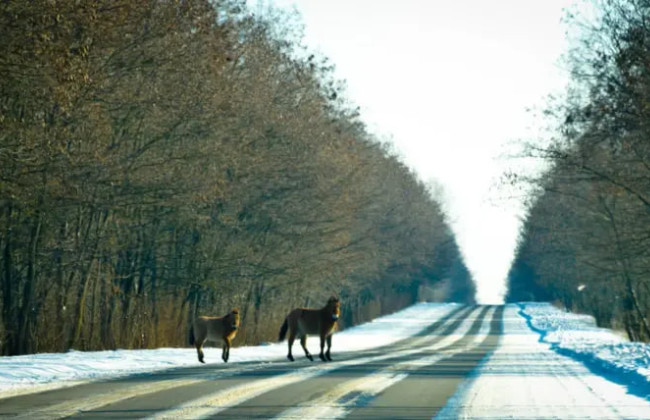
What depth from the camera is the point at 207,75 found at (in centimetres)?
2575

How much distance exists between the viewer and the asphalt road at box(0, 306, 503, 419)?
444 inches

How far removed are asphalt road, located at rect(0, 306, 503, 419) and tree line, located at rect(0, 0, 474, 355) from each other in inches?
174

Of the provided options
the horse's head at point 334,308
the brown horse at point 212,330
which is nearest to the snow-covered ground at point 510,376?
the brown horse at point 212,330

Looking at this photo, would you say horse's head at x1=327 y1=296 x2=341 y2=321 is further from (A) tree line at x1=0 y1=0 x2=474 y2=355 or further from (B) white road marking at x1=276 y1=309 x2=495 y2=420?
(A) tree line at x1=0 y1=0 x2=474 y2=355

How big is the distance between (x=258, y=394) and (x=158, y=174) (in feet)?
32.2

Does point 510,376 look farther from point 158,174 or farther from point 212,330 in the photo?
point 158,174

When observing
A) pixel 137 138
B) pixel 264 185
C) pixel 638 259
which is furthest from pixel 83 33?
pixel 638 259

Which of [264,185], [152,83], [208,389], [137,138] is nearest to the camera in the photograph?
[208,389]

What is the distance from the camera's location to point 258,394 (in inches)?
544

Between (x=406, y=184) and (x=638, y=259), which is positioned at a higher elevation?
(x=406, y=184)

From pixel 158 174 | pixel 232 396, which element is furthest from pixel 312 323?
pixel 232 396

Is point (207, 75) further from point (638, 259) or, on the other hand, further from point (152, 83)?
point (638, 259)

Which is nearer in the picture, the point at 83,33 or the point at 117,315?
the point at 83,33

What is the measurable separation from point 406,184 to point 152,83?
52826 millimetres
